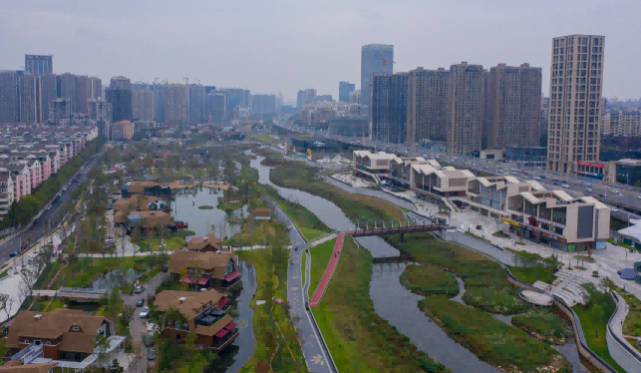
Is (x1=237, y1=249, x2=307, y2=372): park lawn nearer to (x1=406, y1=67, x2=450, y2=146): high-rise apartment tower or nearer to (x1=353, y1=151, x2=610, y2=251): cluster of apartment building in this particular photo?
(x1=353, y1=151, x2=610, y2=251): cluster of apartment building

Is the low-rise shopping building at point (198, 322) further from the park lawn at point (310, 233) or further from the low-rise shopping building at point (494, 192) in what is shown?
the low-rise shopping building at point (494, 192)

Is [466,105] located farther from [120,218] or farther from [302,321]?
[302,321]

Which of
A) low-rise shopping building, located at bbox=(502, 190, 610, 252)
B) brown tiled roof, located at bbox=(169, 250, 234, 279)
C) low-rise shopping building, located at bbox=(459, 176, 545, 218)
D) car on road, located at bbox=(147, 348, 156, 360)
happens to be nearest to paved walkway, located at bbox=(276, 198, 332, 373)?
brown tiled roof, located at bbox=(169, 250, 234, 279)

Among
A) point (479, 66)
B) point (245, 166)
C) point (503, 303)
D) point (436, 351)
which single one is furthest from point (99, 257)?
point (479, 66)

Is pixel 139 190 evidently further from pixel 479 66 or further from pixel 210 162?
pixel 479 66

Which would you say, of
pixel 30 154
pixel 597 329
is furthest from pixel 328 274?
pixel 30 154
